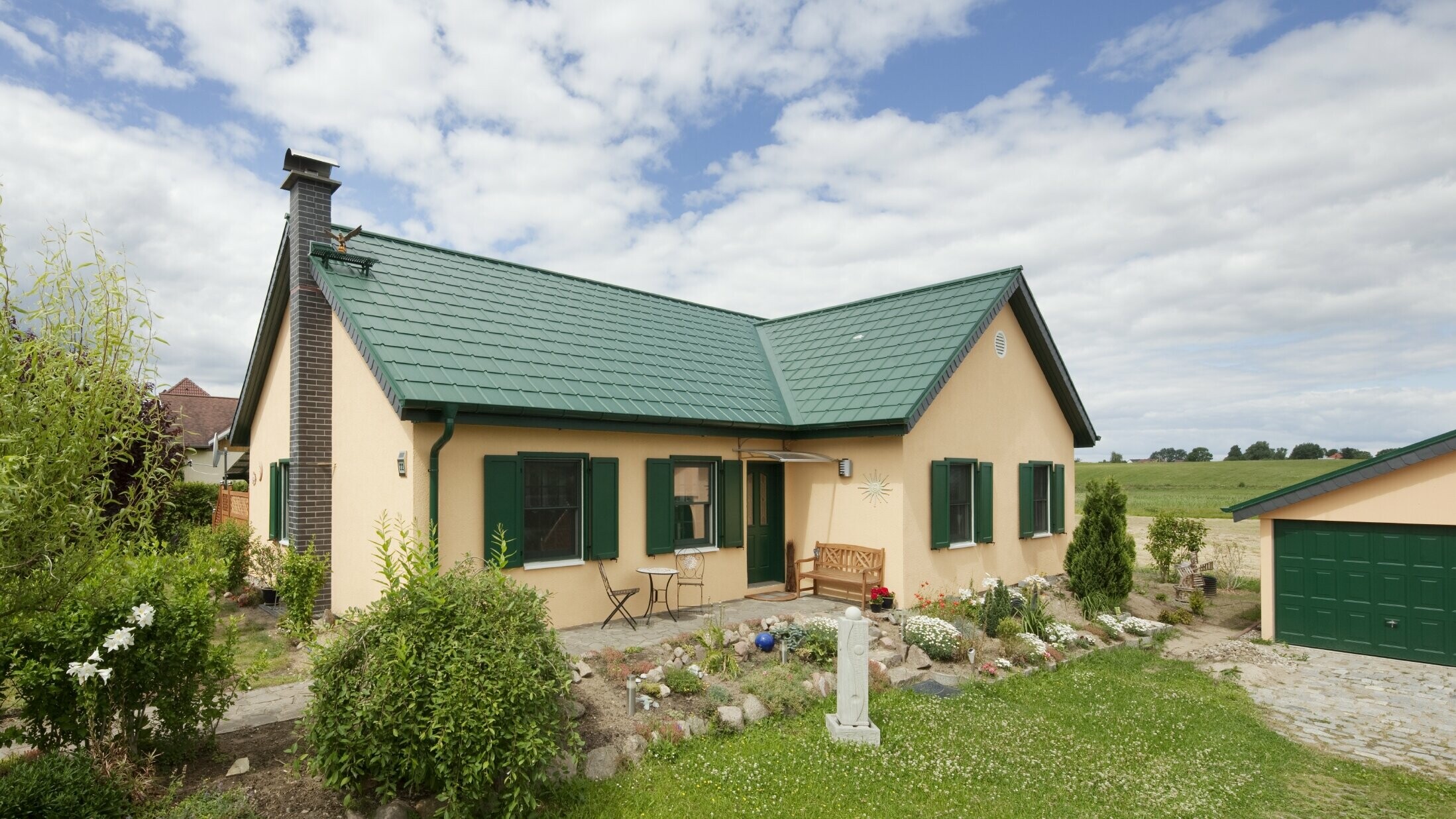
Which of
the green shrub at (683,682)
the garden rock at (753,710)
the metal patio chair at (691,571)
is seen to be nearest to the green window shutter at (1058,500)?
the metal patio chair at (691,571)

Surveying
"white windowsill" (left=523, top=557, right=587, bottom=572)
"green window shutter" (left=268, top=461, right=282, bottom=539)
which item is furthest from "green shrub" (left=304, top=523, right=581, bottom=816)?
"green window shutter" (left=268, top=461, right=282, bottom=539)

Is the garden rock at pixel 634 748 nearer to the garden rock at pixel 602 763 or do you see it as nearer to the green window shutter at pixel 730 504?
the garden rock at pixel 602 763

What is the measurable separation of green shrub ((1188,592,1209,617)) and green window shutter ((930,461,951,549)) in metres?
5.40

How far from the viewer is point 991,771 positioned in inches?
266

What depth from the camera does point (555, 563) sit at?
401 inches

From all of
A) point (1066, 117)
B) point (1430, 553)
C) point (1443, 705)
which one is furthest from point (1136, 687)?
point (1066, 117)

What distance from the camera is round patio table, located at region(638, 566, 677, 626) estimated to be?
10.7m

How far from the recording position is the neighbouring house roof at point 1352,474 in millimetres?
10742

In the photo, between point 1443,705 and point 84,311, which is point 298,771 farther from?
point 1443,705

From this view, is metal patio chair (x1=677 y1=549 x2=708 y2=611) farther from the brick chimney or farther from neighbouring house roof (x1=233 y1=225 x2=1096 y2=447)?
the brick chimney

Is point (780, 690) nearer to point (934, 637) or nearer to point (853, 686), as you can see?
point (853, 686)

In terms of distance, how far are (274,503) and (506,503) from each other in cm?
667

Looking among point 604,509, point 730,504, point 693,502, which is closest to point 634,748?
point 604,509

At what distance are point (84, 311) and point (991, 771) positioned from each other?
7.81m
